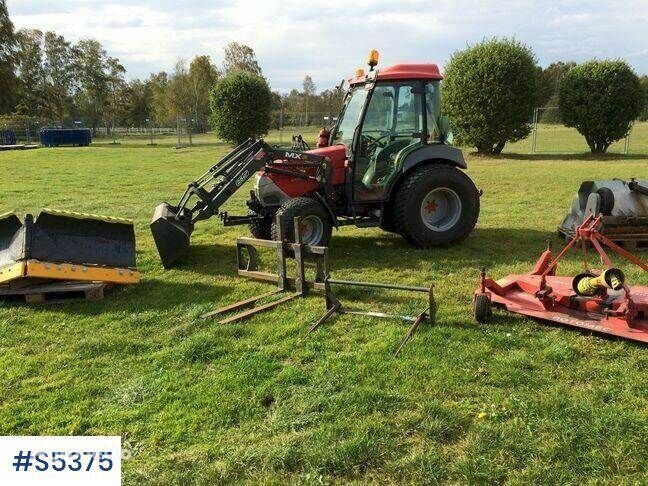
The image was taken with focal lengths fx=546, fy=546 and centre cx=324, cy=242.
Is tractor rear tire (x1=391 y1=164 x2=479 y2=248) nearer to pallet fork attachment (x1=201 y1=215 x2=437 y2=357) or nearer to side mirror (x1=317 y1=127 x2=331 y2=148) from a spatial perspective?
side mirror (x1=317 y1=127 x2=331 y2=148)

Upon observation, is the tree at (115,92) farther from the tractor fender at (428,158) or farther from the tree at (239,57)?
the tractor fender at (428,158)

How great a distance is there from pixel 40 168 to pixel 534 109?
1781 centimetres

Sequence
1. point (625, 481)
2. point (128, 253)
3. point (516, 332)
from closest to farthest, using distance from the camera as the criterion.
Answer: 1. point (625, 481)
2. point (516, 332)
3. point (128, 253)

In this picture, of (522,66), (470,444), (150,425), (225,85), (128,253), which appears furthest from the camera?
(225,85)

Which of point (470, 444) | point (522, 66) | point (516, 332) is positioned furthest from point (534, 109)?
point (470, 444)

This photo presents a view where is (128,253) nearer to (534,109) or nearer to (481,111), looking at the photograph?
(481,111)

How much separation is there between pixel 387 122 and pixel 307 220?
1.71 m

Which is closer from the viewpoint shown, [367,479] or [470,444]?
[367,479]

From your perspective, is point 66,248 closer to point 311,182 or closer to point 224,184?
point 224,184

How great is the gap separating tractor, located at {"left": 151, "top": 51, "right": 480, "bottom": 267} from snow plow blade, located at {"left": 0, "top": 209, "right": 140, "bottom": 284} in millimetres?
712

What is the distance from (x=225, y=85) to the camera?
27.9 meters

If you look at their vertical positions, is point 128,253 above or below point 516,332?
above

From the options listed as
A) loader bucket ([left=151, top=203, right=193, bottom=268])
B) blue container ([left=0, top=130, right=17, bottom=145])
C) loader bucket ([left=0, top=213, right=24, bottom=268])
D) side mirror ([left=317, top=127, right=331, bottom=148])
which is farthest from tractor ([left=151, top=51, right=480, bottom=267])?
blue container ([left=0, top=130, right=17, bottom=145])

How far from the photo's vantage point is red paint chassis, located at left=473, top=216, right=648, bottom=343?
13.7 ft
